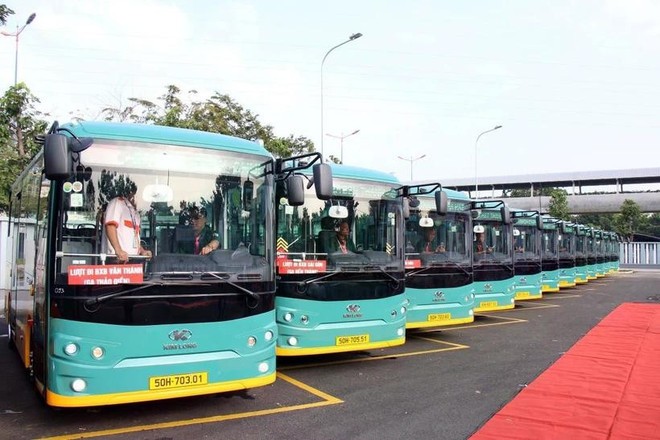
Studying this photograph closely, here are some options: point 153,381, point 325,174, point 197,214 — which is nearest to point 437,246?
point 325,174

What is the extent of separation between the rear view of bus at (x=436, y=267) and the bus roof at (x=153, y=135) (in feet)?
15.0

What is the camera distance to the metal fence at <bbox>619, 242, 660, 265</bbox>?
5425 cm

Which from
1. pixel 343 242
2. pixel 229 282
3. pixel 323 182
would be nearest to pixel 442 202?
pixel 343 242

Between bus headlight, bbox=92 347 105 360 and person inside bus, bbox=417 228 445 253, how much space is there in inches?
256

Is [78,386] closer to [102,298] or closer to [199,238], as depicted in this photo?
[102,298]

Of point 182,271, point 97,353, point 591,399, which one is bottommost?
point 591,399

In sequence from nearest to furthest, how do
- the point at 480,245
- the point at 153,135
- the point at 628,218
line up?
the point at 153,135, the point at 480,245, the point at 628,218

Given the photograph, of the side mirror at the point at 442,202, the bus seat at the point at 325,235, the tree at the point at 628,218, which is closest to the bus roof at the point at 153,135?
the bus seat at the point at 325,235

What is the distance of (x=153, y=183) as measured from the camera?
5.46 metres

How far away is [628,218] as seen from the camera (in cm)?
4947

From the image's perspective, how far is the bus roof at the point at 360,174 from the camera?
8172 mm

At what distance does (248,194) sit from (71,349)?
227cm

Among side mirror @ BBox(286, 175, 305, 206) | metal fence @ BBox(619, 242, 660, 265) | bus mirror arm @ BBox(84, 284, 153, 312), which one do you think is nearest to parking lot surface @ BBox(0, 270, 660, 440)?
bus mirror arm @ BBox(84, 284, 153, 312)

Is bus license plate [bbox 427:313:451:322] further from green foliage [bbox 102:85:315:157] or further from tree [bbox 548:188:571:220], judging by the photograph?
tree [bbox 548:188:571:220]
